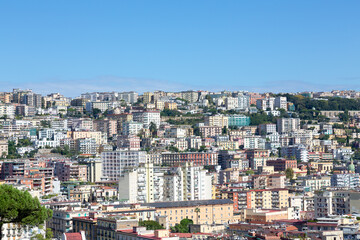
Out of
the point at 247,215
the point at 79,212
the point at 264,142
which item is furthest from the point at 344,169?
the point at 79,212

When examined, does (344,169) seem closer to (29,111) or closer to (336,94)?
(29,111)

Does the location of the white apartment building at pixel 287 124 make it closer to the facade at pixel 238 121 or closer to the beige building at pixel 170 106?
the facade at pixel 238 121

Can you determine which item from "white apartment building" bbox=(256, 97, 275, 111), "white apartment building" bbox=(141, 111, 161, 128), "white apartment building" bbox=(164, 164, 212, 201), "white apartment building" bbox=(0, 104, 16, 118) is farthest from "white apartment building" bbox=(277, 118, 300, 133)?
"white apartment building" bbox=(164, 164, 212, 201)

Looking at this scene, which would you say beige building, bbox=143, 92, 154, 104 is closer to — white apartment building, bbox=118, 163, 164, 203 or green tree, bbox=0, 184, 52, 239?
white apartment building, bbox=118, 163, 164, 203

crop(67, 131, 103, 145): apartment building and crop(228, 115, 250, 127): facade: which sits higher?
crop(228, 115, 250, 127): facade

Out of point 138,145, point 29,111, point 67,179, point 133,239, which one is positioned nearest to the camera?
point 133,239

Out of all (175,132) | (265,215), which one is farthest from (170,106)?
(265,215)
